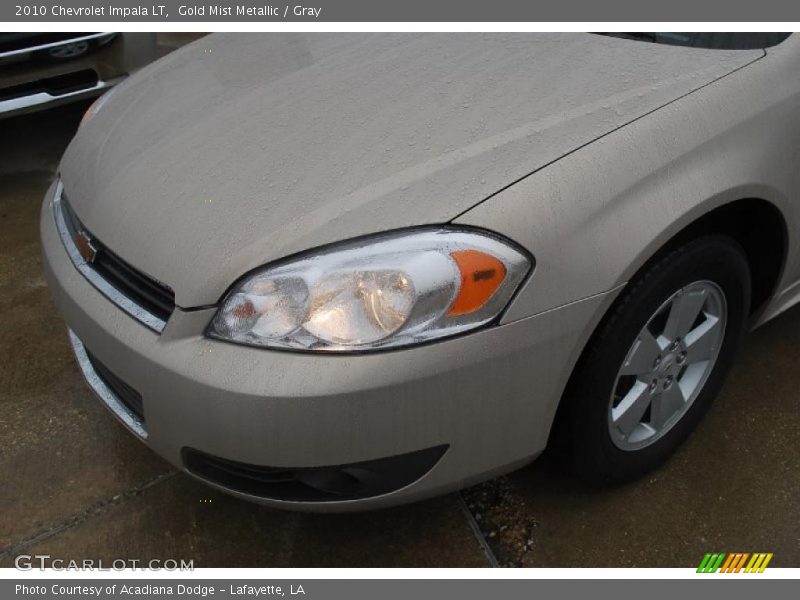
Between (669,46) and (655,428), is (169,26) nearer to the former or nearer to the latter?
(669,46)

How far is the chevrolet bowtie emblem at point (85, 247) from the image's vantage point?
1794 millimetres

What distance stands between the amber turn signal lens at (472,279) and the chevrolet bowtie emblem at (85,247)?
2.98 feet

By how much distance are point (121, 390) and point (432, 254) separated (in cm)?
86

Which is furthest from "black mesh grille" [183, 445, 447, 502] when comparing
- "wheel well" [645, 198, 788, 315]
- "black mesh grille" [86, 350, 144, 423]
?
"wheel well" [645, 198, 788, 315]

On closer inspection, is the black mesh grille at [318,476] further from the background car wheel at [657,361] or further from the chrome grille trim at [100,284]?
the background car wheel at [657,361]

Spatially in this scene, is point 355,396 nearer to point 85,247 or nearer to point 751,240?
point 85,247

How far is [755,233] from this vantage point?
1.98 meters

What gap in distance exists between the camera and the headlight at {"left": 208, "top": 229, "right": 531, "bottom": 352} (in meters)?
1.45

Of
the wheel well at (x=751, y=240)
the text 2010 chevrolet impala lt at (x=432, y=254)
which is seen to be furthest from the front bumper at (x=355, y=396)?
the wheel well at (x=751, y=240)

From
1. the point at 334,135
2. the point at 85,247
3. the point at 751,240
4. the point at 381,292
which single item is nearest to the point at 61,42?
the point at 85,247

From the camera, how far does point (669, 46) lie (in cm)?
192

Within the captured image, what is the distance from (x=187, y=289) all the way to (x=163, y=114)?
701 millimetres

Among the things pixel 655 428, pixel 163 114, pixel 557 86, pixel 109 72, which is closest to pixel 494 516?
pixel 655 428

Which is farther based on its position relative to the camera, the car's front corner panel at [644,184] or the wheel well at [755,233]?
the wheel well at [755,233]
